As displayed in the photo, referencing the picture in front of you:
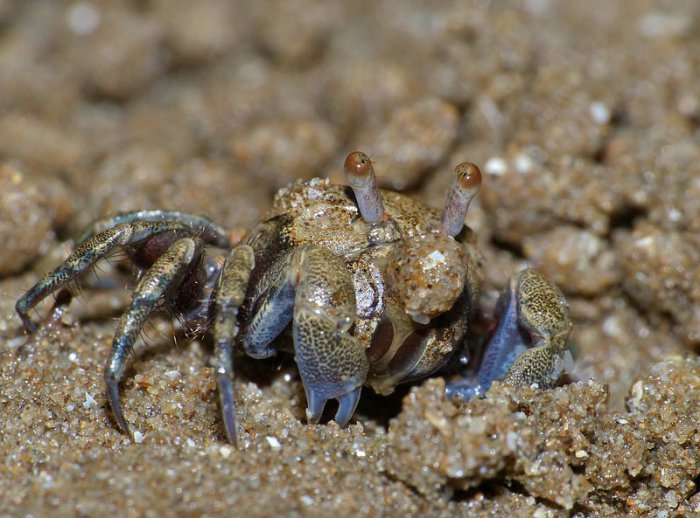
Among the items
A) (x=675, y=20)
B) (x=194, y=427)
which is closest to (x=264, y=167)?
(x=194, y=427)

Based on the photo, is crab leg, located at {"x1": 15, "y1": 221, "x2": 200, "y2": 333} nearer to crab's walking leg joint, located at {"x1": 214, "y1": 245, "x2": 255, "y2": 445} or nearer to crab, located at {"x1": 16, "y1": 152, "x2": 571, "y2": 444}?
crab, located at {"x1": 16, "y1": 152, "x2": 571, "y2": 444}

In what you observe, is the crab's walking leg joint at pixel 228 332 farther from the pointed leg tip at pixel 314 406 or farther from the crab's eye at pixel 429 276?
the crab's eye at pixel 429 276

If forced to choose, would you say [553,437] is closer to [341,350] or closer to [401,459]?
[401,459]

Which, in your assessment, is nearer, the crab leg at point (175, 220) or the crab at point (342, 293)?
the crab at point (342, 293)

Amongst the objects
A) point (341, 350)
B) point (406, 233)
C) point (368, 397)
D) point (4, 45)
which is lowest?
point (368, 397)

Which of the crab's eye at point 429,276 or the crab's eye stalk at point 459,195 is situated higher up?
the crab's eye stalk at point 459,195

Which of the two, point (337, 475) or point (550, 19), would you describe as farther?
point (550, 19)

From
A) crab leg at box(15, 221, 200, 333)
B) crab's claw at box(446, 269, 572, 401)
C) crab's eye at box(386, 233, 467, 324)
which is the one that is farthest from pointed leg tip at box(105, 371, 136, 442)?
crab's claw at box(446, 269, 572, 401)

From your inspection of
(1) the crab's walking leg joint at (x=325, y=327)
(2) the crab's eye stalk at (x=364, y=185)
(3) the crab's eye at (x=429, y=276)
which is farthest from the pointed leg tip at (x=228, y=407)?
(2) the crab's eye stalk at (x=364, y=185)
